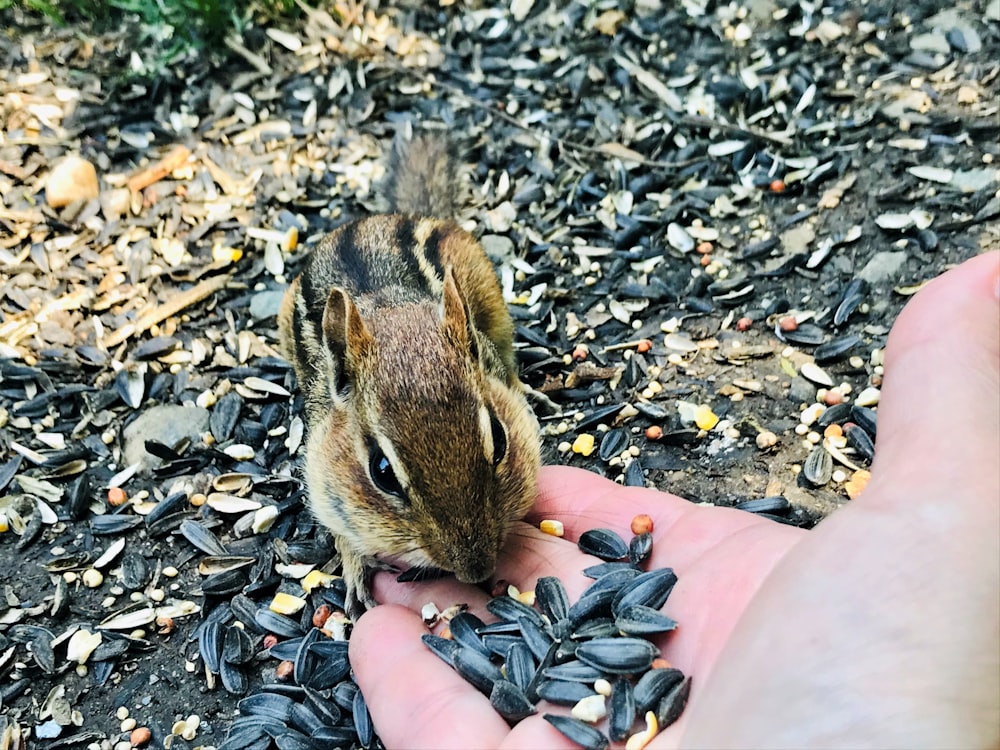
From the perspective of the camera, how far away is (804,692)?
185 cm

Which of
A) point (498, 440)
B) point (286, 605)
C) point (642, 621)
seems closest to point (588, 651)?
point (642, 621)

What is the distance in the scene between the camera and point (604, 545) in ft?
9.21

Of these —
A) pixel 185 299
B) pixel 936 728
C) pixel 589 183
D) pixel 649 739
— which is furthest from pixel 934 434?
pixel 185 299

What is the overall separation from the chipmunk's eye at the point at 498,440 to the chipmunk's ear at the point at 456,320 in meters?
0.25

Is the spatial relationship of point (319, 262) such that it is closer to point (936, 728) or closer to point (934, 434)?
point (934, 434)

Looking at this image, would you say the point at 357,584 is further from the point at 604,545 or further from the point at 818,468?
the point at 818,468

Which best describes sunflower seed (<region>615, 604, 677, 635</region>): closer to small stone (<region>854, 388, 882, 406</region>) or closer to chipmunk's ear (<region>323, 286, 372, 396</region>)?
chipmunk's ear (<region>323, 286, 372, 396</region>)

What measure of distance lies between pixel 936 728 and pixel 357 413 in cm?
172

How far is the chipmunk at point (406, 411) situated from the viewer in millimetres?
2451

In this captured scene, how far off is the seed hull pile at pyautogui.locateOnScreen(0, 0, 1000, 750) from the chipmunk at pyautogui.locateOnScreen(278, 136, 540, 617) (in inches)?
17.3

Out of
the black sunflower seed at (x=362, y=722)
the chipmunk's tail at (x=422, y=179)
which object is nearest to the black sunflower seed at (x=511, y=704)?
the black sunflower seed at (x=362, y=722)

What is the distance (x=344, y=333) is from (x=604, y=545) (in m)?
1.04

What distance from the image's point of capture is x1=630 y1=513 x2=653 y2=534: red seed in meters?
2.78

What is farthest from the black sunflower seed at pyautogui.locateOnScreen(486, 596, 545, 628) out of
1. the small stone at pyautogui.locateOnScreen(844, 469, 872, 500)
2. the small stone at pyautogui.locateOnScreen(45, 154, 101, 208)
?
the small stone at pyautogui.locateOnScreen(45, 154, 101, 208)
